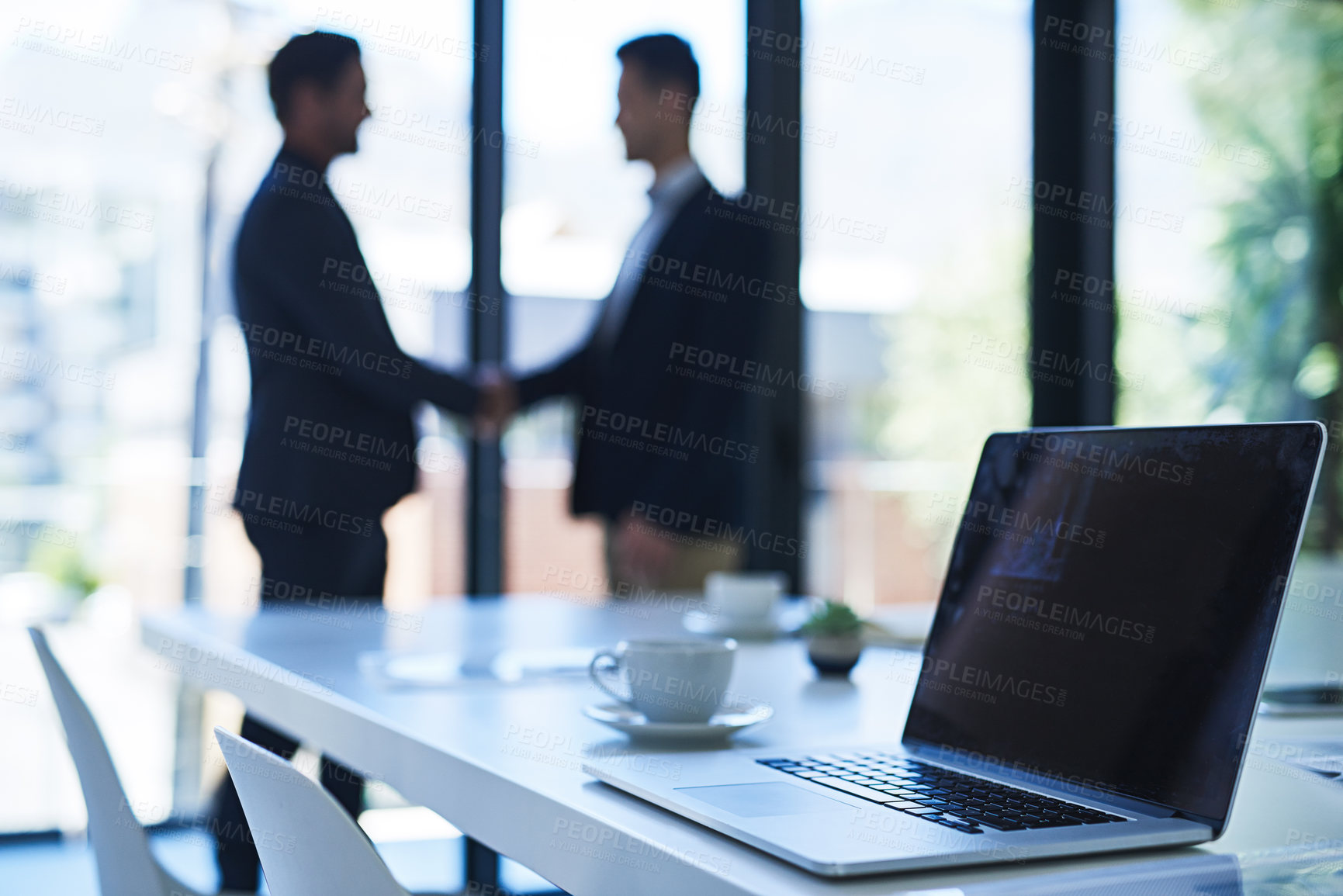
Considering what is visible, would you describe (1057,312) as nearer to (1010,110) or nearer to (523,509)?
(1010,110)

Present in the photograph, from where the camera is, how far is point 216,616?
1.80 meters

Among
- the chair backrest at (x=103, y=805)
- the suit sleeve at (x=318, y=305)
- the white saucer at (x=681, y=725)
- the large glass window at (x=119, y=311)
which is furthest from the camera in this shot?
the large glass window at (x=119, y=311)

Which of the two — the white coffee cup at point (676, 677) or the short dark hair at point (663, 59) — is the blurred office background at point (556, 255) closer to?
the short dark hair at point (663, 59)

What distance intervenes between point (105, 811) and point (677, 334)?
173 centimetres

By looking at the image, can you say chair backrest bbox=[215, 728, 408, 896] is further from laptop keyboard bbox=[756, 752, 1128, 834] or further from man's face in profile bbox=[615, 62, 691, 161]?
man's face in profile bbox=[615, 62, 691, 161]

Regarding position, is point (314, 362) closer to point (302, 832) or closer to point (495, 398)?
point (495, 398)

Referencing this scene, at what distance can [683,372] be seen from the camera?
9.05ft

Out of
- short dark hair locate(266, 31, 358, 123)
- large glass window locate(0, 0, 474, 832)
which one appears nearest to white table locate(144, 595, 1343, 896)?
short dark hair locate(266, 31, 358, 123)

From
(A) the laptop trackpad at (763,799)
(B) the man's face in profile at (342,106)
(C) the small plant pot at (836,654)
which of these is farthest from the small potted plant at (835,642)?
(B) the man's face in profile at (342,106)

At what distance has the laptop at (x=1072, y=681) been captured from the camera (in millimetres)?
698

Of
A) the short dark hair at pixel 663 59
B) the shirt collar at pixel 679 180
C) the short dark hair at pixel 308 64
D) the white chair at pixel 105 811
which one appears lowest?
the white chair at pixel 105 811

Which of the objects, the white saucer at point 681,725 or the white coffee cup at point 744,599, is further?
the white coffee cup at point 744,599

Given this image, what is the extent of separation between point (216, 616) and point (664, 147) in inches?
57.4

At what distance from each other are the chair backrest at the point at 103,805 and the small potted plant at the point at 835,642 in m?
0.68
